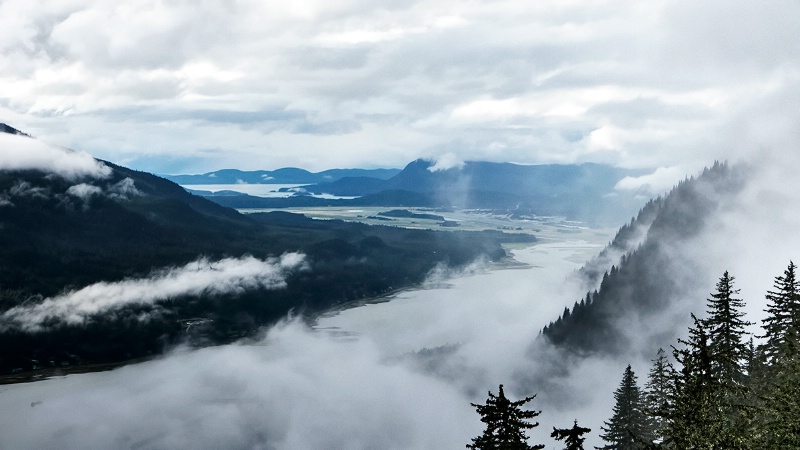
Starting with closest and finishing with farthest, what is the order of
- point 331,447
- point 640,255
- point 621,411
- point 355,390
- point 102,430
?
point 621,411
point 331,447
point 102,430
point 355,390
point 640,255

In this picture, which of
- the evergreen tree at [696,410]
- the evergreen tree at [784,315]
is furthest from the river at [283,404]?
the evergreen tree at [696,410]

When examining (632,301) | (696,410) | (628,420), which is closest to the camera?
(696,410)

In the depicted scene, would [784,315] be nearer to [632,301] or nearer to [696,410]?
[696,410]

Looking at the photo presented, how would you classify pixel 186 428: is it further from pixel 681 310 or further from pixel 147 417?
pixel 681 310

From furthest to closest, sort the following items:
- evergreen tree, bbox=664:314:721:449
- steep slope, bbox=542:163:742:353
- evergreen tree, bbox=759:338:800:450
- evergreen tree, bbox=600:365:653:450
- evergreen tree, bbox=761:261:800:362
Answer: steep slope, bbox=542:163:742:353 < evergreen tree, bbox=600:365:653:450 < evergreen tree, bbox=761:261:800:362 < evergreen tree, bbox=759:338:800:450 < evergreen tree, bbox=664:314:721:449

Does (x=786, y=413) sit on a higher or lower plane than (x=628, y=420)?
higher

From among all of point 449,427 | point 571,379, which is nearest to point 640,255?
point 571,379

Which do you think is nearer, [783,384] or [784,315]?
[783,384]

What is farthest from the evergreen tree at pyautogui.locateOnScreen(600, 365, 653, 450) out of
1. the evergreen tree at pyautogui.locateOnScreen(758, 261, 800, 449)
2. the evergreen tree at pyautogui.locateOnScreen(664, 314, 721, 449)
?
the evergreen tree at pyautogui.locateOnScreen(664, 314, 721, 449)

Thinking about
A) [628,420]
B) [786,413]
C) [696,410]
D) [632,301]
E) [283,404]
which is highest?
[696,410]

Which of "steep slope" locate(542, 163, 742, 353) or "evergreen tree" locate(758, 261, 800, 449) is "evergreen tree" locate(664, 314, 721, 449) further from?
"steep slope" locate(542, 163, 742, 353)

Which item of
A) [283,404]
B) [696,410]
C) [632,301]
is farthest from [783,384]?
[632,301]
